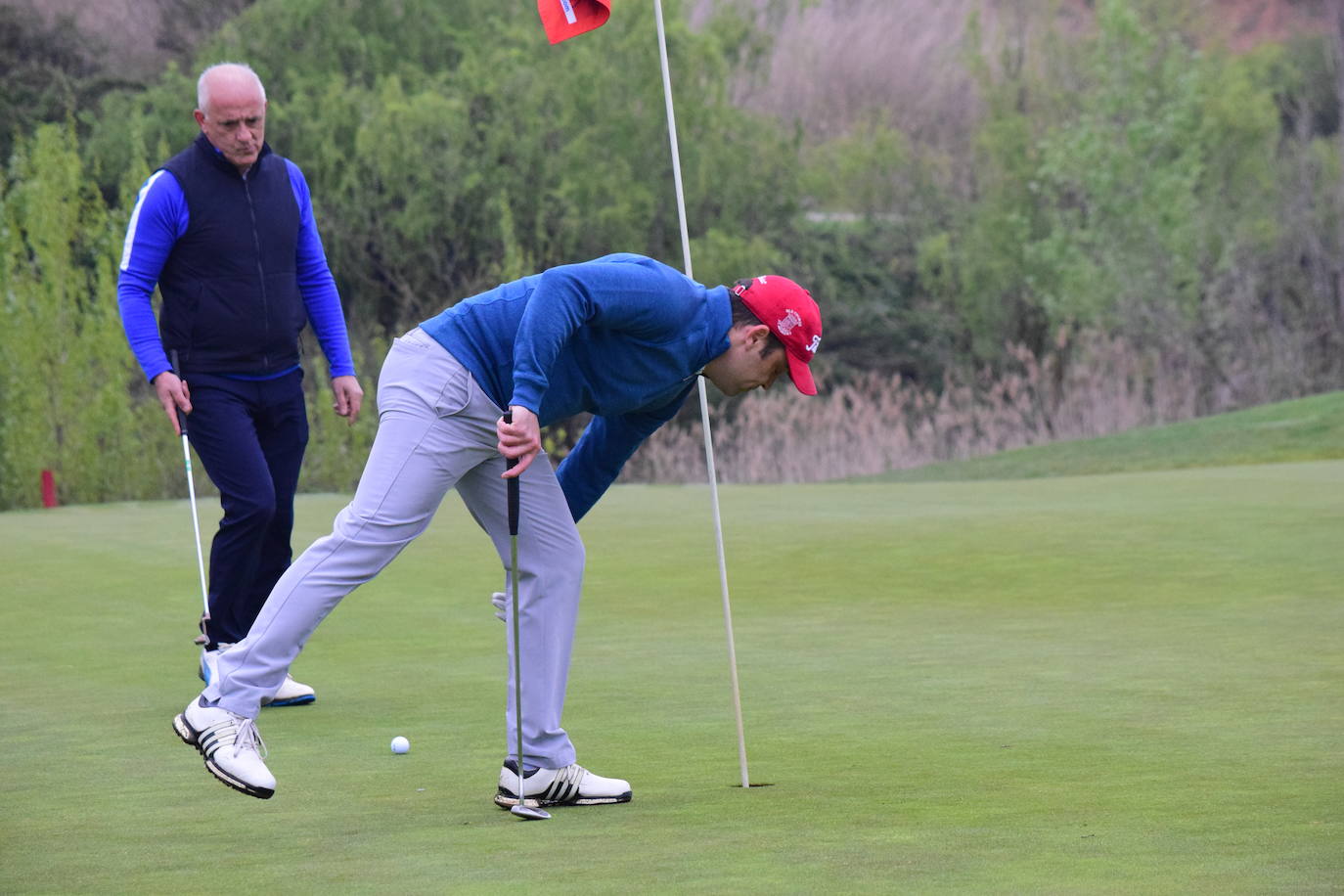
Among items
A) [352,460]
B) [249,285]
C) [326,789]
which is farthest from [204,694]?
[352,460]

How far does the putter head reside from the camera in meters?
4.61

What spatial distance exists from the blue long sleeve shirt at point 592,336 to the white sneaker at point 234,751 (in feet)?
3.24

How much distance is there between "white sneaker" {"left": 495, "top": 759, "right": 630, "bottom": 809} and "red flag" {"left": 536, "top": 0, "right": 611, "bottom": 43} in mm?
2046

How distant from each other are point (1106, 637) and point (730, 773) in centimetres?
317

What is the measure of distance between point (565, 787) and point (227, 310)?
2.29 meters

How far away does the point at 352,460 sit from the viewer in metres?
19.8

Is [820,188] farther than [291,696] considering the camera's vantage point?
Yes

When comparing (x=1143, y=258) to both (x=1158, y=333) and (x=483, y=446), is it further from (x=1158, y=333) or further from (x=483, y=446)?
(x=483, y=446)

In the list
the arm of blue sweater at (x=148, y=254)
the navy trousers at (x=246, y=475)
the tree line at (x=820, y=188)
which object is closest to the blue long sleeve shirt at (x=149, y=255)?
the arm of blue sweater at (x=148, y=254)

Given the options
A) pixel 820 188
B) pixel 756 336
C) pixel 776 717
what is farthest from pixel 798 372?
pixel 820 188

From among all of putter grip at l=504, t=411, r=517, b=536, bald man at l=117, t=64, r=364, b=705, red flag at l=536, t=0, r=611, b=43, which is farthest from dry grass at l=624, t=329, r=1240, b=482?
putter grip at l=504, t=411, r=517, b=536

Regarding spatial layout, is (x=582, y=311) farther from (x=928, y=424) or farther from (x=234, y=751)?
(x=928, y=424)

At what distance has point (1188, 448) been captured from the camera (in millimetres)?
17688

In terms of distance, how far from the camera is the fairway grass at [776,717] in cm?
405
